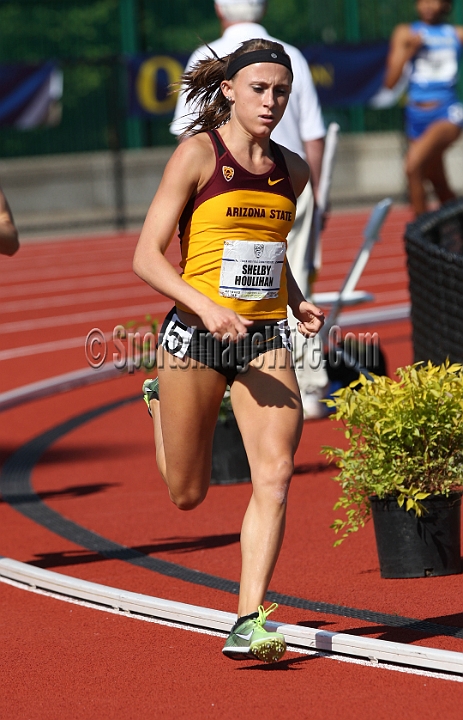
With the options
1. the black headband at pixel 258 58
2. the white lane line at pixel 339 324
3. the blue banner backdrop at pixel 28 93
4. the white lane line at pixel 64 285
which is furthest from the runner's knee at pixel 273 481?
the blue banner backdrop at pixel 28 93

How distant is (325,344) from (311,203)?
5.06 feet

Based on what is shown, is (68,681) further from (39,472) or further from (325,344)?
(325,344)

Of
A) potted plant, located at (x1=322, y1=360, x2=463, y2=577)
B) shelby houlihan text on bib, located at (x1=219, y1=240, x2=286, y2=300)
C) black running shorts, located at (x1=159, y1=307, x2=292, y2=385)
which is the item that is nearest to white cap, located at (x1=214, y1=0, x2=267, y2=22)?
potted plant, located at (x1=322, y1=360, x2=463, y2=577)

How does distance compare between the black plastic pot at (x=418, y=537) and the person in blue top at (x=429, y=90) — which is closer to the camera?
the black plastic pot at (x=418, y=537)

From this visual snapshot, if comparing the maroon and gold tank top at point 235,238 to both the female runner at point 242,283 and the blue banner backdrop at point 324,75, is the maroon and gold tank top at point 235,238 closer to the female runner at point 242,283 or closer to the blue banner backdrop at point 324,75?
the female runner at point 242,283

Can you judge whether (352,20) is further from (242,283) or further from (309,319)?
(242,283)

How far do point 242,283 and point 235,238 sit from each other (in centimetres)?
16

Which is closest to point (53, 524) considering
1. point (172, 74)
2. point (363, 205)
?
point (172, 74)

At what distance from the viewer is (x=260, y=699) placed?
13.2ft

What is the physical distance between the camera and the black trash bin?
24.2ft

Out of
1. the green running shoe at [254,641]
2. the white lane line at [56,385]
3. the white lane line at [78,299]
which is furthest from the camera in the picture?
the white lane line at [78,299]

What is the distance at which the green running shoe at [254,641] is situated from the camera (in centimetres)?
418

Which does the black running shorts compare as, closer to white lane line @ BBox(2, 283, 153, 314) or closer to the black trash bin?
the black trash bin

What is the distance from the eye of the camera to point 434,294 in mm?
7918
